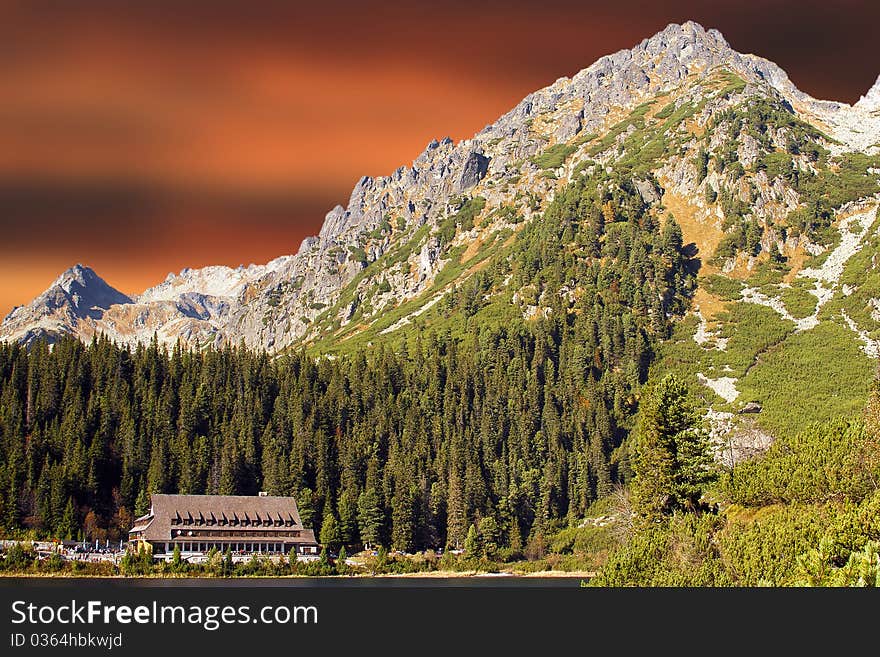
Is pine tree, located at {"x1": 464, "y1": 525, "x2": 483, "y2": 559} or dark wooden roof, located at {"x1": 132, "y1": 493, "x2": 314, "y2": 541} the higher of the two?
dark wooden roof, located at {"x1": 132, "y1": 493, "x2": 314, "y2": 541}

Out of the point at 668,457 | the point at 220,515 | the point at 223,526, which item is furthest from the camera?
the point at 220,515

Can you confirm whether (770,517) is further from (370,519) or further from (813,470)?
(370,519)

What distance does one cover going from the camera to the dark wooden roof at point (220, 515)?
548ft

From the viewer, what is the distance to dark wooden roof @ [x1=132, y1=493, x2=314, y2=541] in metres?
167

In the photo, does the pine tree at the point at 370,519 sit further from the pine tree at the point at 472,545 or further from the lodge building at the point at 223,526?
the pine tree at the point at 472,545

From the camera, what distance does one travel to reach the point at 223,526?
17250 centimetres

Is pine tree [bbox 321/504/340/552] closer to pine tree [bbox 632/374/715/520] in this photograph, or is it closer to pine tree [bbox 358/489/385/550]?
pine tree [bbox 358/489/385/550]

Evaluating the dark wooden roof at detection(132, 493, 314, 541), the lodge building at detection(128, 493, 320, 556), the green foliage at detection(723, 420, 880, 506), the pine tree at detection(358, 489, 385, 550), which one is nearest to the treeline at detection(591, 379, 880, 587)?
the green foliage at detection(723, 420, 880, 506)

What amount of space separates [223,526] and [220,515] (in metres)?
2.25

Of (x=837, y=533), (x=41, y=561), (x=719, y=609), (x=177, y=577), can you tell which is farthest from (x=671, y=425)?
(x=41, y=561)

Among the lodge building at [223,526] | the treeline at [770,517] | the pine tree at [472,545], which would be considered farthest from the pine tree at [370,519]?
the treeline at [770,517]

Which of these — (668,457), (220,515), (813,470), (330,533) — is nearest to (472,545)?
(330,533)

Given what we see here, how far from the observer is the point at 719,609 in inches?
1576

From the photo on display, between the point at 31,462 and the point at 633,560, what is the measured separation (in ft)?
466
